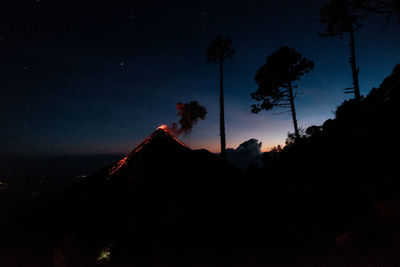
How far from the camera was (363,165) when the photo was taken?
4.45 m

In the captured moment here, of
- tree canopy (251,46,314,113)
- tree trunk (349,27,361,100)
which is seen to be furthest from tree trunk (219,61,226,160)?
tree trunk (349,27,361,100)

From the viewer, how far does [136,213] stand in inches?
199

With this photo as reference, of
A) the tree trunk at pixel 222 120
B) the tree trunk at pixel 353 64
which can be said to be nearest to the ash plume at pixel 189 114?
the tree trunk at pixel 222 120

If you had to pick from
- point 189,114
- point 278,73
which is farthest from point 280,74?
point 189,114

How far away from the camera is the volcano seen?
497 centimetres

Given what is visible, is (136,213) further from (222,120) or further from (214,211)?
(222,120)

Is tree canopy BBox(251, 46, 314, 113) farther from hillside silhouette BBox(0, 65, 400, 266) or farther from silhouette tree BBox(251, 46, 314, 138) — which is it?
hillside silhouette BBox(0, 65, 400, 266)

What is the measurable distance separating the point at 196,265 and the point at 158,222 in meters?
1.59

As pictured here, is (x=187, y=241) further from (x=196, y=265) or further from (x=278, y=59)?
(x=278, y=59)

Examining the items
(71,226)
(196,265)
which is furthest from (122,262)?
(196,265)

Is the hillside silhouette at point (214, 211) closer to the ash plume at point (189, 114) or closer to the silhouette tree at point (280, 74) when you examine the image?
the silhouette tree at point (280, 74)

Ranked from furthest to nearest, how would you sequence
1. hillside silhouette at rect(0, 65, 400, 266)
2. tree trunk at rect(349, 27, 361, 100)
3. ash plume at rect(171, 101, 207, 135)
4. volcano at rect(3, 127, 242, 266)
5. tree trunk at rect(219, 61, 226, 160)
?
ash plume at rect(171, 101, 207, 135)
tree trunk at rect(219, 61, 226, 160)
tree trunk at rect(349, 27, 361, 100)
volcano at rect(3, 127, 242, 266)
hillside silhouette at rect(0, 65, 400, 266)

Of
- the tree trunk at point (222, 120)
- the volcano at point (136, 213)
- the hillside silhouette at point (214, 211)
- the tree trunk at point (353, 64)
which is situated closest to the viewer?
the hillside silhouette at point (214, 211)

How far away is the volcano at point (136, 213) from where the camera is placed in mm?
4973
